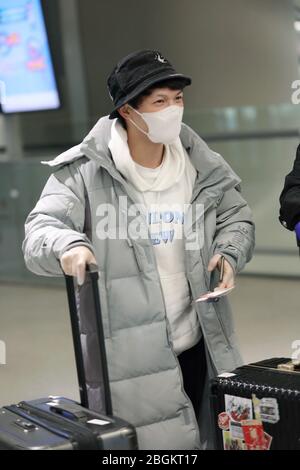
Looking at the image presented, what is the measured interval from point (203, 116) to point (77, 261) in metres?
6.16

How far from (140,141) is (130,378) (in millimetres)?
799

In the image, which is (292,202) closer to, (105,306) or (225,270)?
(225,270)

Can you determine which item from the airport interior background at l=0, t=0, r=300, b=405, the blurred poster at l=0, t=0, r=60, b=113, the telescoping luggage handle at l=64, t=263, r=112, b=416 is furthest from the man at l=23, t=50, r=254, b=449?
the blurred poster at l=0, t=0, r=60, b=113

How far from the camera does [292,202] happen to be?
112 inches

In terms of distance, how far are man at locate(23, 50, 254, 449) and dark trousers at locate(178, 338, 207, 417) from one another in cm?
7

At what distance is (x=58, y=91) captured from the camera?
7.91 meters

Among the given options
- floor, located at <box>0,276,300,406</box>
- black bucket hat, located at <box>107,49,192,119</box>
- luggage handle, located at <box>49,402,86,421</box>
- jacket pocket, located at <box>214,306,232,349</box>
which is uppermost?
black bucket hat, located at <box>107,49,192,119</box>

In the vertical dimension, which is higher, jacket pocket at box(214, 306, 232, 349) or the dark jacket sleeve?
the dark jacket sleeve

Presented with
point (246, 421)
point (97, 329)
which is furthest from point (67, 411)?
point (246, 421)

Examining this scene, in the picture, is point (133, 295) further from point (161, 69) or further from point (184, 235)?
point (161, 69)

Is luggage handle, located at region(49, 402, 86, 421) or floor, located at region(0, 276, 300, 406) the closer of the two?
luggage handle, located at region(49, 402, 86, 421)

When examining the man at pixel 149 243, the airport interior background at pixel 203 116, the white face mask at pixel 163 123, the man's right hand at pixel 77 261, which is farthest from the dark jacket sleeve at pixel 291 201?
the airport interior background at pixel 203 116

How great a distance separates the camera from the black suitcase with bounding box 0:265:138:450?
2.10 meters

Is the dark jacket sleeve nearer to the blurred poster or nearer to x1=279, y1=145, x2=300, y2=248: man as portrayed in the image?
x1=279, y1=145, x2=300, y2=248: man
